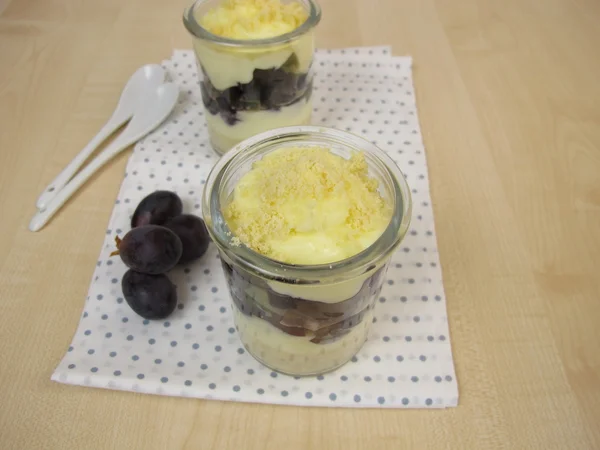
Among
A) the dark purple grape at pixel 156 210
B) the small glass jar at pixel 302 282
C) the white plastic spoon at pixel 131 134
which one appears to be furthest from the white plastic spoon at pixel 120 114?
the small glass jar at pixel 302 282

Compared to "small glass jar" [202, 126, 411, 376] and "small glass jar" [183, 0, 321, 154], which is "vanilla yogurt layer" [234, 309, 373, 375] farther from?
"small glass jar" [183, 0, 321, 154]

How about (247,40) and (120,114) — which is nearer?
(247,40)

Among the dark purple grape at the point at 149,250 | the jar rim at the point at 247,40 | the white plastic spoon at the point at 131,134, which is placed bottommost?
the white plastic spoon at the point at 131,134

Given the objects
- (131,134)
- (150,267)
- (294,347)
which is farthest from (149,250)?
(131,134)

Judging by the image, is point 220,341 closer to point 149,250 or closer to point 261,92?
point 149,250

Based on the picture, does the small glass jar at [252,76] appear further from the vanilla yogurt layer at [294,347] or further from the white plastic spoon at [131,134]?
the vanilla yogurt layer at [294,347]

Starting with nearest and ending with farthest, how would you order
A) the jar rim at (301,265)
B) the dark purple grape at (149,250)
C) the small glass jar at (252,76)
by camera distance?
the jar rim at (301,265) < the dark purple grape at (149,250) < the small glass jar at (252,76)

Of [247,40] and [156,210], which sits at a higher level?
[247,40]
